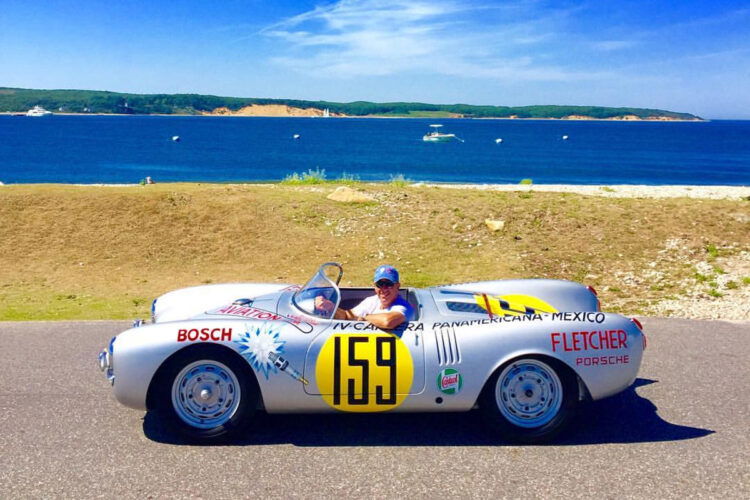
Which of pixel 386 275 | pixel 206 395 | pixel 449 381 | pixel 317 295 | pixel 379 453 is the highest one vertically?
pixel 386 275

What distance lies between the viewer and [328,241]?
14242mm

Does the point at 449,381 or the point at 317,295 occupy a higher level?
the point at 317,295

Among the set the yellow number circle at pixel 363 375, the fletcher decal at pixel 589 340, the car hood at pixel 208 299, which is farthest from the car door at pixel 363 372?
the fletcher decal at pixel 589 340

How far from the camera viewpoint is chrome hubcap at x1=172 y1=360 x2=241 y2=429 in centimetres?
520

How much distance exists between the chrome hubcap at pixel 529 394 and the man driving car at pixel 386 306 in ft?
3.05

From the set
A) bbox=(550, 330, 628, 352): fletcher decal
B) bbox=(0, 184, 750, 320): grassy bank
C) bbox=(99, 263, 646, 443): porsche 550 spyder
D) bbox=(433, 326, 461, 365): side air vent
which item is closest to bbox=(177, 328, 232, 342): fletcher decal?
bbox=(99, 263, 646, 443): porsche 550 spyder

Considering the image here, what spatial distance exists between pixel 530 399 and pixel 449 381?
0.65m

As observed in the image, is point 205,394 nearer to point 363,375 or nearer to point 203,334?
point 203,334

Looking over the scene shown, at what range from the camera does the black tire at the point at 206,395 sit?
5176mm

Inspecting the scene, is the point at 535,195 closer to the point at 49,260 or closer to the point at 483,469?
the point at 49,260

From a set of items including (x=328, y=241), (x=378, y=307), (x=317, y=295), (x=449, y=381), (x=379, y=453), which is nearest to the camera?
(x=379, y=453)

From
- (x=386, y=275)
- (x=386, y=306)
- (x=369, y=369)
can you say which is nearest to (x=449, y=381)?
(x=369, y=369)

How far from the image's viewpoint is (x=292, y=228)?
14.9 meters

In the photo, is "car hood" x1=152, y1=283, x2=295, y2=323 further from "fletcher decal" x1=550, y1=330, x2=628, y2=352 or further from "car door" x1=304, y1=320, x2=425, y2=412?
"fletcher decal" x1=550, y1=330, x2=628, y2=352
